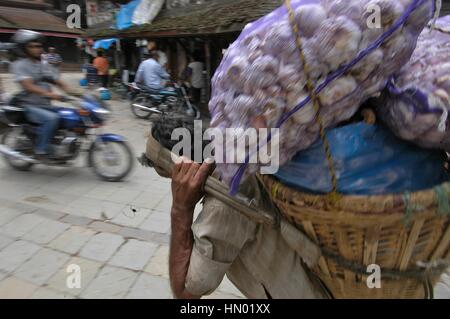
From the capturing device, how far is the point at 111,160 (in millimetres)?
4758

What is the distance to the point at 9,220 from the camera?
3.60m

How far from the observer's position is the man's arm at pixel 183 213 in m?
0.98

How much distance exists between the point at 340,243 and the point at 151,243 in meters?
2.66

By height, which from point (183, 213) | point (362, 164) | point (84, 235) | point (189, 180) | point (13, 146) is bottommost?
point (84, 235)

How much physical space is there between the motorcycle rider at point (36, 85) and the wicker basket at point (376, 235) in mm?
4387

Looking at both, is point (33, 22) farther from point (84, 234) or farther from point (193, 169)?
point (193, 169)

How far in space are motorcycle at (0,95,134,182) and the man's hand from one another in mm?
3796

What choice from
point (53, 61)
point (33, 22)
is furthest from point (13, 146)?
point (33, 22)

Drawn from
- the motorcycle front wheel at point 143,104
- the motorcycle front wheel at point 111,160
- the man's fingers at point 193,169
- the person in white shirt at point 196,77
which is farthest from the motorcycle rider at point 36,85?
the person in white shirt at point 196,77

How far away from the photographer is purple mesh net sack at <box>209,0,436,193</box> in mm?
644

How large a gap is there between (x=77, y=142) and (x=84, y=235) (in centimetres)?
176

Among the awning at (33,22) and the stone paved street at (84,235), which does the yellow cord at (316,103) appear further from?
the awning at (33,22)

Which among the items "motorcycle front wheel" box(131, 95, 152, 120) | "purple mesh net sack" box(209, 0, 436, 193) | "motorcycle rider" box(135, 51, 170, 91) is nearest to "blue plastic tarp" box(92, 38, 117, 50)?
"motorcycle front wheel" box(131, 95, 152, 120)

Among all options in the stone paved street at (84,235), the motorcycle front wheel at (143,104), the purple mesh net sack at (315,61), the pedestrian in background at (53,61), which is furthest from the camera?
the motorcycle front wheel at (143,104)
